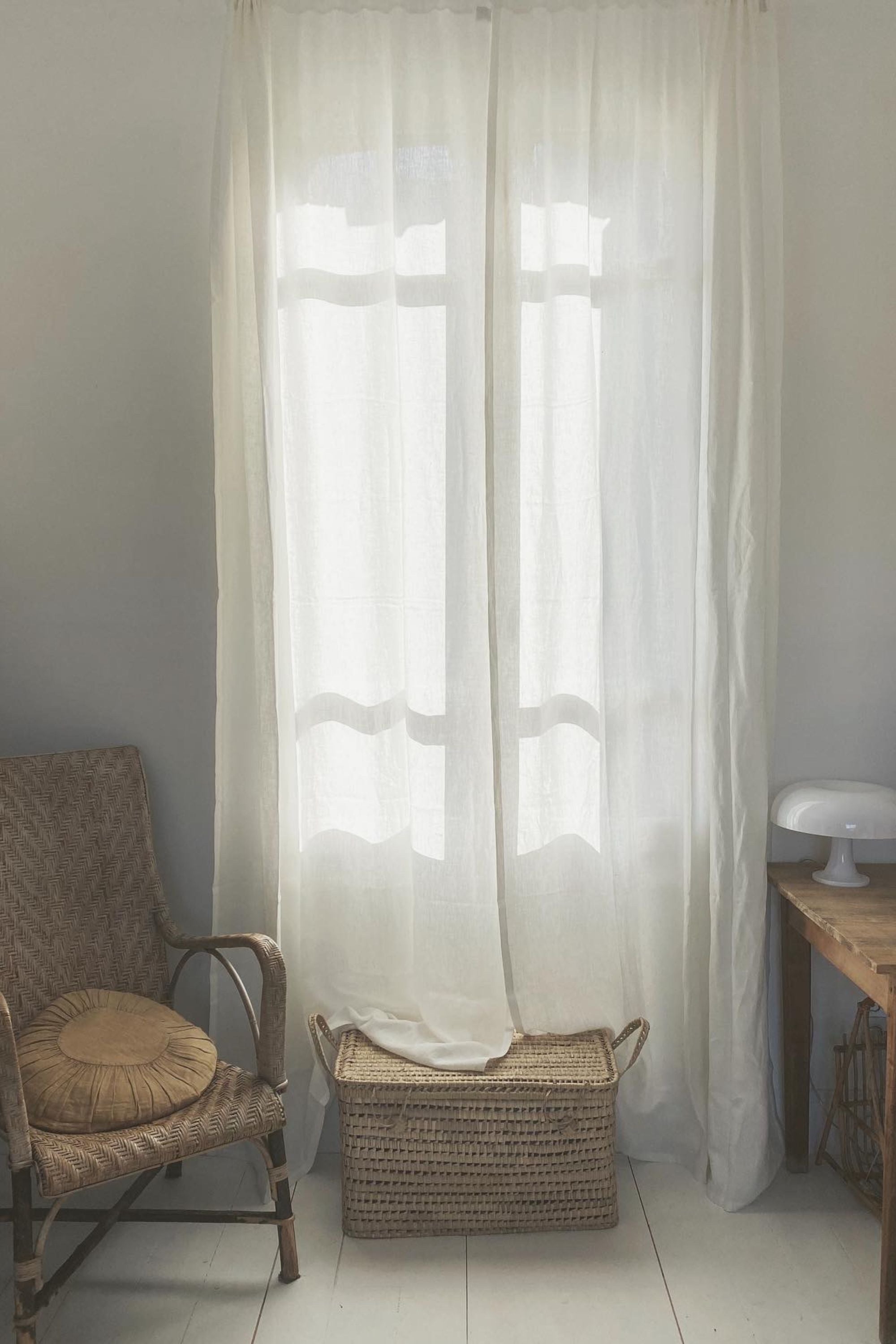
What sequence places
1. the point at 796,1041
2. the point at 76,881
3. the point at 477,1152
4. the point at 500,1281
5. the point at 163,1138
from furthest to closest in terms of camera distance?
the point at 796,1041
the point at 76,881
the point at 477,1152
the point at 500,1281
the point at 163,1138

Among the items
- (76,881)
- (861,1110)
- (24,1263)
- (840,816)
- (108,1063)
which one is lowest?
(861,1110)

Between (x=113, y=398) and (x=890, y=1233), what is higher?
(x=113, y=398)

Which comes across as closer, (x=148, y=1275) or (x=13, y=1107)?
(x=13, y=1107)

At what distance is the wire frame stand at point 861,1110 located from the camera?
2.33 meters

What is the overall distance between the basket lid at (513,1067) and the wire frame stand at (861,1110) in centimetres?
54

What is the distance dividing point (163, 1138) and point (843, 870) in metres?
1.50

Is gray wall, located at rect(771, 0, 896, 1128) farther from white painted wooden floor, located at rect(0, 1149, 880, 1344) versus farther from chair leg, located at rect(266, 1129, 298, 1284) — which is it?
chair leg, located at rect(266, 1129, 298, 1284)

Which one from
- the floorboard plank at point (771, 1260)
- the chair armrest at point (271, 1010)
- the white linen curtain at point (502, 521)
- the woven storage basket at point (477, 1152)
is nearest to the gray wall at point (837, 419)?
the white linen curtain at point (502, 521)

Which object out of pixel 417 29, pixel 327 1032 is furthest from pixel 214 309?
pixel 327 1032

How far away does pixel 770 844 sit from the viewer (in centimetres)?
250

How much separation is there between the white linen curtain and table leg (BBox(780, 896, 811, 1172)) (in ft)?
0.40

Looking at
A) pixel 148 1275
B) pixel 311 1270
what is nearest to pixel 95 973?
pixel 148 1275

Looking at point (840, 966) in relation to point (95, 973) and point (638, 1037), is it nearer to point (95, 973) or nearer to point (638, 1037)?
point (638, 1037)

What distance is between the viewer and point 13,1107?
1.75 metres
